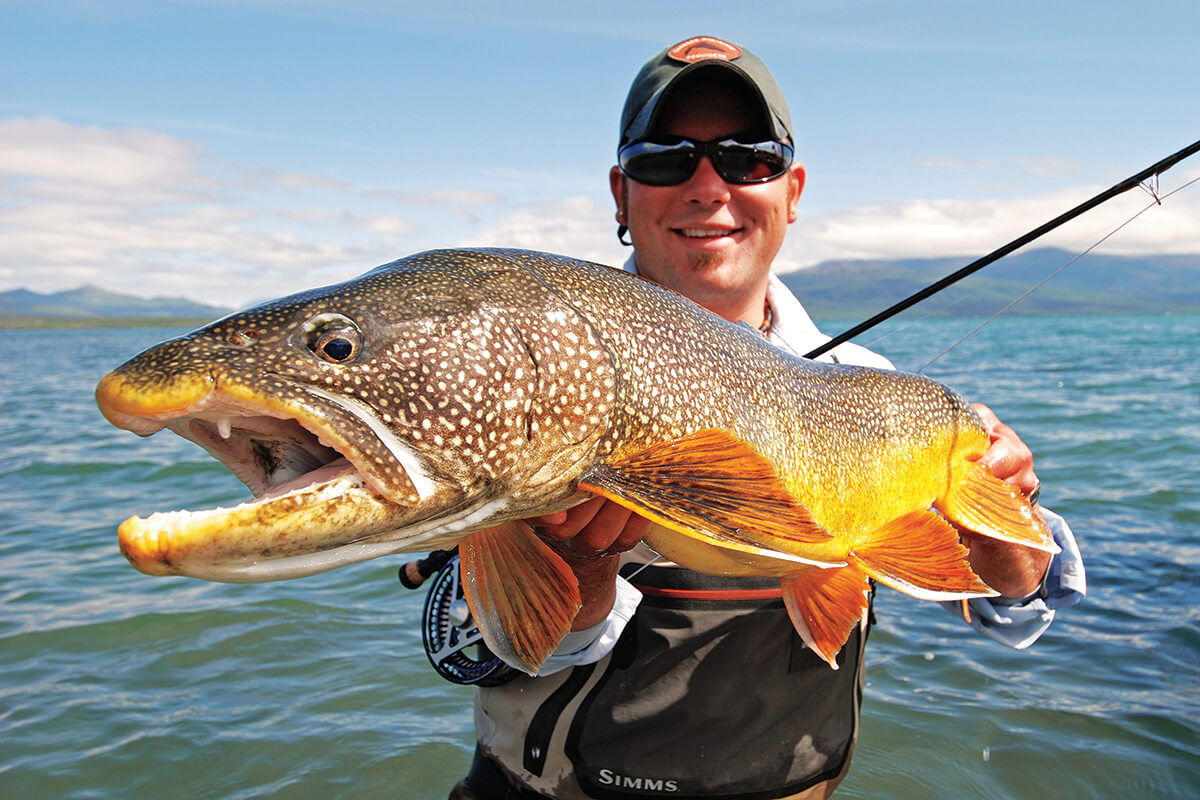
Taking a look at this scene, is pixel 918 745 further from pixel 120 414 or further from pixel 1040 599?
pixel 120 414

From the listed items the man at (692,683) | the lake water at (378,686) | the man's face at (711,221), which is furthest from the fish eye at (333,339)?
the lake water at (378,686)

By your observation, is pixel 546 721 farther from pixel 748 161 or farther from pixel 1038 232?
pixel 1038 232

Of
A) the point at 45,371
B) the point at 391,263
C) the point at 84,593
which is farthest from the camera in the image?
the point at 45,371

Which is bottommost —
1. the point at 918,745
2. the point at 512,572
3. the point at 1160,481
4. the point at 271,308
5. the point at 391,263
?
the point at 918,745

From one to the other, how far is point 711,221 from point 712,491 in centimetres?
193

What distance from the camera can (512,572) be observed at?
235cm

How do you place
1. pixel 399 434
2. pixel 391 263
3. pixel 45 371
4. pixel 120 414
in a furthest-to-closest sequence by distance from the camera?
pixel 45 371, pixel 391 263, pixel 399 434, pixel 120 414

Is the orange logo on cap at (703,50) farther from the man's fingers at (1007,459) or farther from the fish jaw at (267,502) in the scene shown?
the fish jaw at (267,502)

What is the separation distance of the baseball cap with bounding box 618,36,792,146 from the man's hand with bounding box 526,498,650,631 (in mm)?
1968

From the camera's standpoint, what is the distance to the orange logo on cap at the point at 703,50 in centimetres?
356

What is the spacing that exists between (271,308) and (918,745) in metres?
4.41

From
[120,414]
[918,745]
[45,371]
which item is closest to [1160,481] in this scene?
[918,745]

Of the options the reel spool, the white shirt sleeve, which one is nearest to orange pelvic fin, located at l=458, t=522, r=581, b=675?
the reel spool

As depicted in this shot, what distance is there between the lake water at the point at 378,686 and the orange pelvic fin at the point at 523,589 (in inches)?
105
